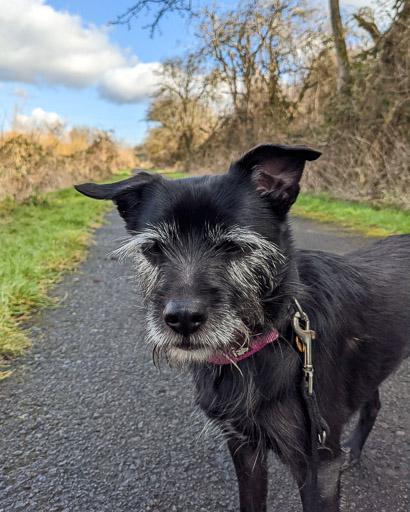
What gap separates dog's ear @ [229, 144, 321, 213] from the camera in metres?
2.10

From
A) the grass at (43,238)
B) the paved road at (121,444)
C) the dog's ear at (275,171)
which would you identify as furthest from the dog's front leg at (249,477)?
the grass at (43,238)

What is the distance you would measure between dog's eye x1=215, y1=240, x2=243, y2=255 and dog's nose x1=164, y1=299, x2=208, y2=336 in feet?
1.33

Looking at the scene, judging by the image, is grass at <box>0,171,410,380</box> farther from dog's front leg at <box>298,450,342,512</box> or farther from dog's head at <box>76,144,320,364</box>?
dog's front leg at <box>298,450,342,512</box>

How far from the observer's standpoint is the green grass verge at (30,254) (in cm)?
415

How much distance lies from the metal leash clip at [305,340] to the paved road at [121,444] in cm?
85

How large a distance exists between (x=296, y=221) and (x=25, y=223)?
708cm

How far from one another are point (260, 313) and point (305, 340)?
0.26m

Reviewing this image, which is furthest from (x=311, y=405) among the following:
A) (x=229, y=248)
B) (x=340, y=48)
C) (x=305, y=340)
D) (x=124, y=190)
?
(x=340, y=48)

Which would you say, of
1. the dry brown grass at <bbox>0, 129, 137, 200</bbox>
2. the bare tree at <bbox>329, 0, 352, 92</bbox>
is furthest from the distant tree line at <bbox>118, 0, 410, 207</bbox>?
the dry brown grass at <bbox>0, 129, 137, 200</bbox>

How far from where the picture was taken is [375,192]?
11.6 meters

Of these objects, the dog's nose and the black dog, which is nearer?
the dog's nose

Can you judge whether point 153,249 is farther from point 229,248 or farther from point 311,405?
point 311,405

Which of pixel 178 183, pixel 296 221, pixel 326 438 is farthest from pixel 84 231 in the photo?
pixel 326 438

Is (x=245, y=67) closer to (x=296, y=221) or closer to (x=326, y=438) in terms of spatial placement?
(x=296, y=221)
